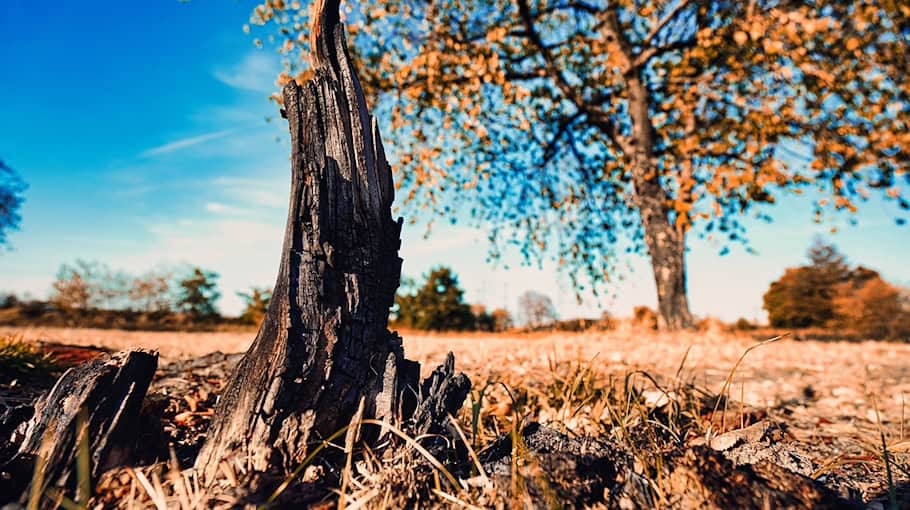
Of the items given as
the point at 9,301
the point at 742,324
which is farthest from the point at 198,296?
the point at 742,324

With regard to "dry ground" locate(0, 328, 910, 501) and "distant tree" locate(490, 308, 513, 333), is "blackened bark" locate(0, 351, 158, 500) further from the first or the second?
"distant tree" locate(490, 308, 513, 333)

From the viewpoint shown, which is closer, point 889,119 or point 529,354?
point 529,354

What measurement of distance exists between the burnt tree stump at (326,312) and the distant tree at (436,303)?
1476 centimetres

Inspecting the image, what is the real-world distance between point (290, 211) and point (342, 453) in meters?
0.78

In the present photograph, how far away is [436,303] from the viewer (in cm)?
1658

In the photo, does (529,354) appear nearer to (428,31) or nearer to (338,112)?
(338,112)

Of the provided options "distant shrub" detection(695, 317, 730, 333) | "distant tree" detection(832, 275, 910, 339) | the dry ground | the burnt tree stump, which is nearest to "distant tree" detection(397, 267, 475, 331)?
"distant shrub" detection(695, 317, 730, 333)

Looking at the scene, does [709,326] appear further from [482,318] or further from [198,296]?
[198,296]

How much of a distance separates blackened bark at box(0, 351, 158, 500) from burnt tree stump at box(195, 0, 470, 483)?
25 centimetres

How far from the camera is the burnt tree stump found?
57.5 inches

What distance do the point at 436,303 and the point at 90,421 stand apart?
49.9 feet

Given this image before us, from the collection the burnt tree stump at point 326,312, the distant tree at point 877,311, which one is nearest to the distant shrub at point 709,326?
the burnt tree stump at point 326,312

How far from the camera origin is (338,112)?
1736 millimetres

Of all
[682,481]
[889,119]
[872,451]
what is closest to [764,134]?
[889,119]
